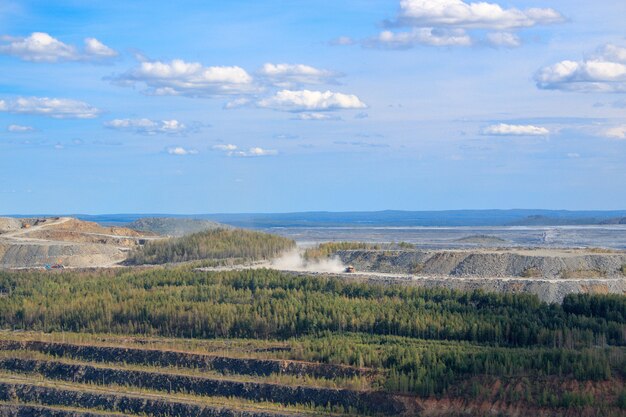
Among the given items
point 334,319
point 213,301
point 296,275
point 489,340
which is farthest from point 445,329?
point 296,275

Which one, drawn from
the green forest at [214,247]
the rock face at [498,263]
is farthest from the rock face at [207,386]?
the green forest at [214,247]

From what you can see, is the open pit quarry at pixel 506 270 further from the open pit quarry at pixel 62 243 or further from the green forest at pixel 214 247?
the open pit quarry at pixel 62 243

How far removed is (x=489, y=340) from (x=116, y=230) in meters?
98.9

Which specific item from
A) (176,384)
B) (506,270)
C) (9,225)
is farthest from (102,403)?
(9,225)

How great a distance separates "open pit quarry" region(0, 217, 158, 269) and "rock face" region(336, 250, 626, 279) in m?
33.3

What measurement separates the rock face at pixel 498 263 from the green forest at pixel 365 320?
510 inches

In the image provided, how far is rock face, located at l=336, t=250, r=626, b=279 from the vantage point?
95812 mm

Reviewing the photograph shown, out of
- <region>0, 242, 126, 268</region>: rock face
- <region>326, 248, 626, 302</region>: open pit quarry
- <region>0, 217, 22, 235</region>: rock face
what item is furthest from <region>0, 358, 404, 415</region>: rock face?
<region>0, 217, 22, 235</region>: rock face

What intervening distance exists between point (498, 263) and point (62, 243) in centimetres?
5677

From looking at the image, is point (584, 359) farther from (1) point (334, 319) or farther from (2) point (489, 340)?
(1) point (334, 319)

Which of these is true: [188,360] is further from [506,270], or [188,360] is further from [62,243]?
[62,243]

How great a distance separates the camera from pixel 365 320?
7425 centimetres

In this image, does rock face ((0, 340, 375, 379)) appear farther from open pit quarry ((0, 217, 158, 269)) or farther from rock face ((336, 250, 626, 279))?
open pit quarry ((0, 217, 158, 269))

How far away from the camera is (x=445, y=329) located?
70.4 metres
